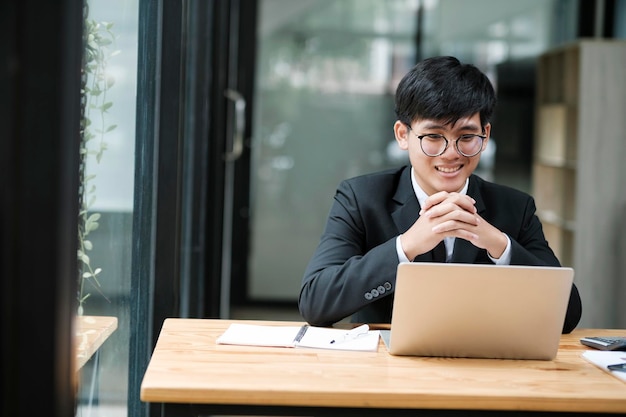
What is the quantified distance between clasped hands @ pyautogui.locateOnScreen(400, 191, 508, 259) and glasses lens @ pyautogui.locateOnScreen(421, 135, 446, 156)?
17cm

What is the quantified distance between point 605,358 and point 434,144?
664 millimetres

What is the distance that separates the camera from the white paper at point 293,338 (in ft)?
5.64

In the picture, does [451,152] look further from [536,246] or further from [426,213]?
[536,246]

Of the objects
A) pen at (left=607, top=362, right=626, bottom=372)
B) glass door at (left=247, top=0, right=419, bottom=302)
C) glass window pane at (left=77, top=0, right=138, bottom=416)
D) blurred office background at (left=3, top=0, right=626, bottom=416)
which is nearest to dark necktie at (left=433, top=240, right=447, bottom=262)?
pen at (left=607, top=362, right=626, bottom=372)

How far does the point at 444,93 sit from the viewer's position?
209cm

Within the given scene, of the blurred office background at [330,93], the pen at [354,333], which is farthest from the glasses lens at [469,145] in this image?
the blurred office background at [330,93]

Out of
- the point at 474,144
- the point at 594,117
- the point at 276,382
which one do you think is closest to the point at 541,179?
the point at 594,117

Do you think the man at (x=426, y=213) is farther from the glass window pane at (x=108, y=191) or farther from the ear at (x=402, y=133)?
the glass window pane at (x=108, y=191)

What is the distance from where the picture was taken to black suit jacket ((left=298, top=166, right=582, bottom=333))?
6.59 feet

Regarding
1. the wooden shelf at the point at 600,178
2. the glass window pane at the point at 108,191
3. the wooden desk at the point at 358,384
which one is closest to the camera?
the wooden desk at the point at 358,384

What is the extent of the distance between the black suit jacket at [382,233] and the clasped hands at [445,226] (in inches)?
2.4

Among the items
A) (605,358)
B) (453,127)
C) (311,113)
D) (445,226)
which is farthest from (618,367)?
(311,113)

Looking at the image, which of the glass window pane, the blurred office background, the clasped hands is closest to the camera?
the glass window pane

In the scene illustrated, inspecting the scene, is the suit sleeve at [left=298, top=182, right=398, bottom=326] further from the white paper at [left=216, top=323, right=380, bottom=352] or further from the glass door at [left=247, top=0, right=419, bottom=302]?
the glass door at [left=247, top=0, right=419, bottom=302]
